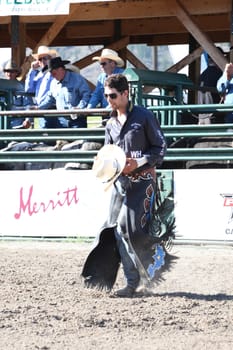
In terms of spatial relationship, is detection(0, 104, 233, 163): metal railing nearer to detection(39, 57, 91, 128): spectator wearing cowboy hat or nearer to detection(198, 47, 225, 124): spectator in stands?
detection(39, 57, 91, 128): spectator wearing cowboy hat

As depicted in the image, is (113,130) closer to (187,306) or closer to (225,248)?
(187,306)

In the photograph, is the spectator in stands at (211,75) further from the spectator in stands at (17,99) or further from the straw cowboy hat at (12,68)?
the straw cowboy hat at (12,68)

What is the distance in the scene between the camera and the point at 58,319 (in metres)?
5.64

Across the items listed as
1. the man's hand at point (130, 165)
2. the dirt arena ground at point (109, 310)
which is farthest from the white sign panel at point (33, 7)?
the man's hand at point (130, 165)

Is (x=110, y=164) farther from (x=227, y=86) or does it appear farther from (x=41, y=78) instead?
(x=41, y=78)

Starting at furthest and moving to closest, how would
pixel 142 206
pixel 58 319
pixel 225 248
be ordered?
pixel 225 248 → pixel 142 206 → pixel 58 319

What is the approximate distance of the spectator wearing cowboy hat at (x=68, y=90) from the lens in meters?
10.9

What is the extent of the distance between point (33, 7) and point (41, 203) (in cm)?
280

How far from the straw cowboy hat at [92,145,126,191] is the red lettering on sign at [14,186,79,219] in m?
3.98

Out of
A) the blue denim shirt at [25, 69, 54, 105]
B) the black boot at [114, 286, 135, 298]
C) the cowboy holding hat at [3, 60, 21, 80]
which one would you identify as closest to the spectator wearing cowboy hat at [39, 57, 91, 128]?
the blue denim shirt at [25, 69, 54, 105]

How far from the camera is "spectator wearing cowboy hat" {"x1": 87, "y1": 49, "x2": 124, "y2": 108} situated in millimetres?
10461

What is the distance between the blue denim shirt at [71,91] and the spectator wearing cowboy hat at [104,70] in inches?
8.0

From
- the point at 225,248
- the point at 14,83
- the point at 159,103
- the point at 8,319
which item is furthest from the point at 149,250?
the point at 14,83

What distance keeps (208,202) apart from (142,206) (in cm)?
335
